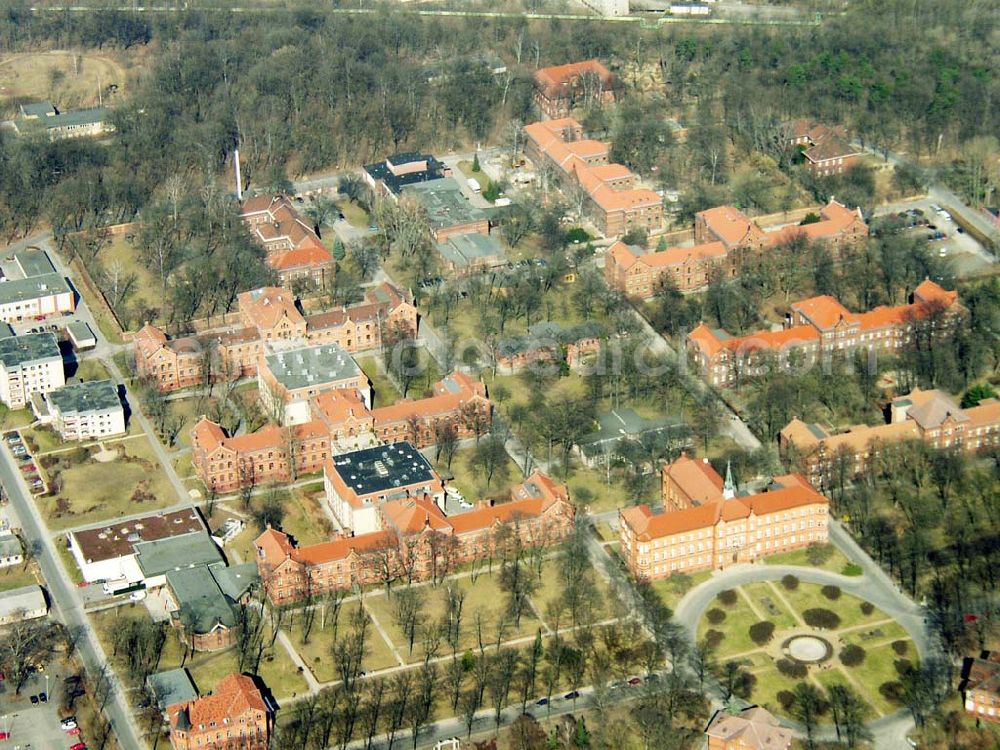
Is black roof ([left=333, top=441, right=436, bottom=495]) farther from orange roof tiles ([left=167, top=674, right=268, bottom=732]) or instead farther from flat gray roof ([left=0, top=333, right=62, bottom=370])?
flat gray roof ([left=0, top=333, right=62, bottom=370])

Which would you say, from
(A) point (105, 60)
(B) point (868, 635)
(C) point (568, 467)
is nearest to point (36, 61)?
(A) point (105, 60)

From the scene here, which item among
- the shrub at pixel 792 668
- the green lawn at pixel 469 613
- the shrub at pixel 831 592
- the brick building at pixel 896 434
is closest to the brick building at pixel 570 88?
the brick building at pixel 896 434

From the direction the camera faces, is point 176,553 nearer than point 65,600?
No

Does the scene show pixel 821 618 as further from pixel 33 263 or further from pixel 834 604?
pixel 33 263

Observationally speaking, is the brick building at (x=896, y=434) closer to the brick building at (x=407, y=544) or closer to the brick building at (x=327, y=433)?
the brick building at (x=407, y=544)

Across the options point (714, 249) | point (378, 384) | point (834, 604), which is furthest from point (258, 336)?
point (834, 604)

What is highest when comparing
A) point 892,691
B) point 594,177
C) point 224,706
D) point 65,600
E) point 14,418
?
point 224,706

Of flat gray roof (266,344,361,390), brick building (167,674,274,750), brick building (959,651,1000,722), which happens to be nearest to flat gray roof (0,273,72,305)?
flat gray roof (266,344,361,390)
